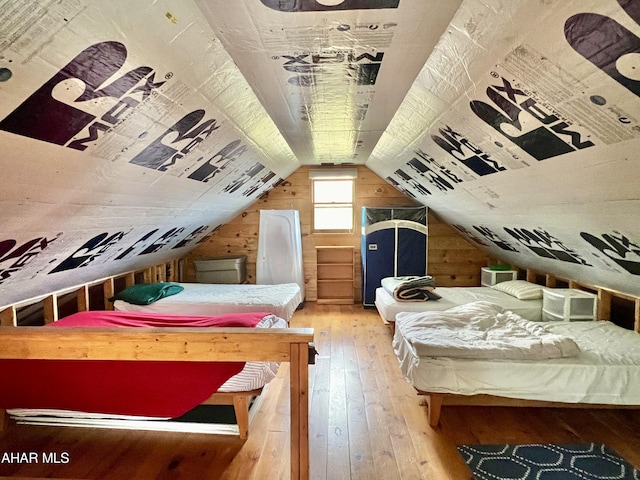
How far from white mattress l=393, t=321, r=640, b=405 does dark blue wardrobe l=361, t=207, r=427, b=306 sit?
2569 millimetres

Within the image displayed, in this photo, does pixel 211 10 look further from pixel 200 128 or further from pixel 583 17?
pixel 583 17

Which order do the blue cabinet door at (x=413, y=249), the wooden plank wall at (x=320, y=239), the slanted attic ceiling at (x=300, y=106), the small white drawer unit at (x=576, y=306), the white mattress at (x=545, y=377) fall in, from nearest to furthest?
the slanted attic ceiling at (x=300, y=106), the white mattress at (x=545, y=377), the small white drawer unit at (x=576, y=306), the blue cabinet door at (x=413, y=249), the wooden plank wall at (x=320, y=239)

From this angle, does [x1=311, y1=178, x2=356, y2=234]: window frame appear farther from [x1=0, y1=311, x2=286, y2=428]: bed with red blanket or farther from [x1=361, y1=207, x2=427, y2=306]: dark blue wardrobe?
[x1=0, y1=311, x2=286, y2=428]: bed with red blanket

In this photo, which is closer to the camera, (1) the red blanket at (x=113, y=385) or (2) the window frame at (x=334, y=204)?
(1) the red blanket at (x=113, y=385)

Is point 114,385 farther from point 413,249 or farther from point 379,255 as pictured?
point 413,249

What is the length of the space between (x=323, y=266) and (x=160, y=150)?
375 centimetres

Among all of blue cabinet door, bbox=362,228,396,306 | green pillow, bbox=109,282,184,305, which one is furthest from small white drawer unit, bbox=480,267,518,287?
green pillow, bbox=109,282,184,305

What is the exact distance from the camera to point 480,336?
2.46 m

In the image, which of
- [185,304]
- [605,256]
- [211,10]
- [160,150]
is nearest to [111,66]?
[211,10]

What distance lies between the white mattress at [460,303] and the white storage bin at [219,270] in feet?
7.11

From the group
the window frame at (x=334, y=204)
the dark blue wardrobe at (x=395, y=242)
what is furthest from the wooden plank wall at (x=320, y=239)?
the dark blue wardrobe at (x=395, y=242)

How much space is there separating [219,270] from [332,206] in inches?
75.7

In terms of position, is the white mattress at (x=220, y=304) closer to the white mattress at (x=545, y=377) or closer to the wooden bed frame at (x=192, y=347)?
the white mattress at (x=545, y=377)

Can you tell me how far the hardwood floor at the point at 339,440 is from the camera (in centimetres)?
189
